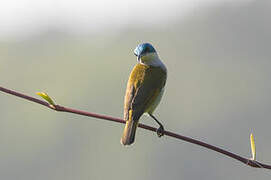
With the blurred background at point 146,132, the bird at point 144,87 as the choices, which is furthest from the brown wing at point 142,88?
the blurred background at point 146,132

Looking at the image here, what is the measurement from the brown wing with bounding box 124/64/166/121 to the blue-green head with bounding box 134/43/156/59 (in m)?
0.18

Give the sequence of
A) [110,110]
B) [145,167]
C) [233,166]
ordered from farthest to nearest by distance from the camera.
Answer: [110,110]
[145,167]
[233,166]

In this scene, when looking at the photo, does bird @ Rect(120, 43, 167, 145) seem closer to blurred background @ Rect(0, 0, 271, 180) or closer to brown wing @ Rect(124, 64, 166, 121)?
brown wing @ Rect(124, 64, 166, 121)

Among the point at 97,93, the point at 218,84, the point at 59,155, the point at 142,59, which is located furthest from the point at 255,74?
the point at 142,59

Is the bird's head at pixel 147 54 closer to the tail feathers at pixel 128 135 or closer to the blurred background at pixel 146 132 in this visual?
the tail feathers at pixel 128 135

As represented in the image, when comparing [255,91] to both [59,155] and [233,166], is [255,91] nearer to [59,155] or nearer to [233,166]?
[233,166]

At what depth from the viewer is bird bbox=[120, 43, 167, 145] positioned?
6377 millimetres

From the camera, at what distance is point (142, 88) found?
676 centimetres

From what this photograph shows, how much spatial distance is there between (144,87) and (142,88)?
0.03 m

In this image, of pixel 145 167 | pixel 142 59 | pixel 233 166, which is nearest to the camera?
pixel 142 59

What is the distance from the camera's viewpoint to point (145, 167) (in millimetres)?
161000

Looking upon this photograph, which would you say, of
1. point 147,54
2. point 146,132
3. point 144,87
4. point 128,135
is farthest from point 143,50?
point 146,132

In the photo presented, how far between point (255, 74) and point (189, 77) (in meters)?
17.9

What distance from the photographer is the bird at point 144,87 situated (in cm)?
638
